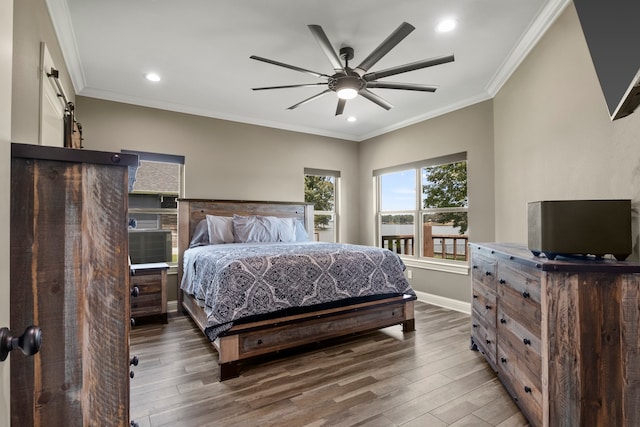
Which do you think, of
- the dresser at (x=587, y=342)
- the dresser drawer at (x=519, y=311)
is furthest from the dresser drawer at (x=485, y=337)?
the dresser at (x=587, y=342)

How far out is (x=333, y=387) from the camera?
2.18m

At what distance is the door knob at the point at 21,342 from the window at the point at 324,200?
16.0ft

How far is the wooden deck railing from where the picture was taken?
435 centimetres

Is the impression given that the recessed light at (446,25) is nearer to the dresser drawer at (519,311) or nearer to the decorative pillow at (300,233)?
the dresser drawer at (519,311)

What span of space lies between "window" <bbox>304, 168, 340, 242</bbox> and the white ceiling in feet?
5.25

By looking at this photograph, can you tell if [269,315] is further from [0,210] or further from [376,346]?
[0,210]

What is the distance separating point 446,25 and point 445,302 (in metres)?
3.30

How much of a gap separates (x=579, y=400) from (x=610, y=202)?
0.94 meters

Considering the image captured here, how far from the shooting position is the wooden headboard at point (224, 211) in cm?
404

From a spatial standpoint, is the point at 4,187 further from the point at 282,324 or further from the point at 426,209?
the point at 426,209

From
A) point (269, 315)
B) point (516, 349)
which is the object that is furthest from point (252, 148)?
point (516, 349)

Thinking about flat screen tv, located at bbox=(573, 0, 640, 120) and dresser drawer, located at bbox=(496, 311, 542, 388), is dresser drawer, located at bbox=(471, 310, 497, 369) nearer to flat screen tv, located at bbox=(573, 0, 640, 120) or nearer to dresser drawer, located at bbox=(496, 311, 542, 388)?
dresser drawer, located at bbox=(496, 311, 542, 388)

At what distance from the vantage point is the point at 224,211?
173 inches

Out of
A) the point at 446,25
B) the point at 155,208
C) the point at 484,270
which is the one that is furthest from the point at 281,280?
the point at 155,208
